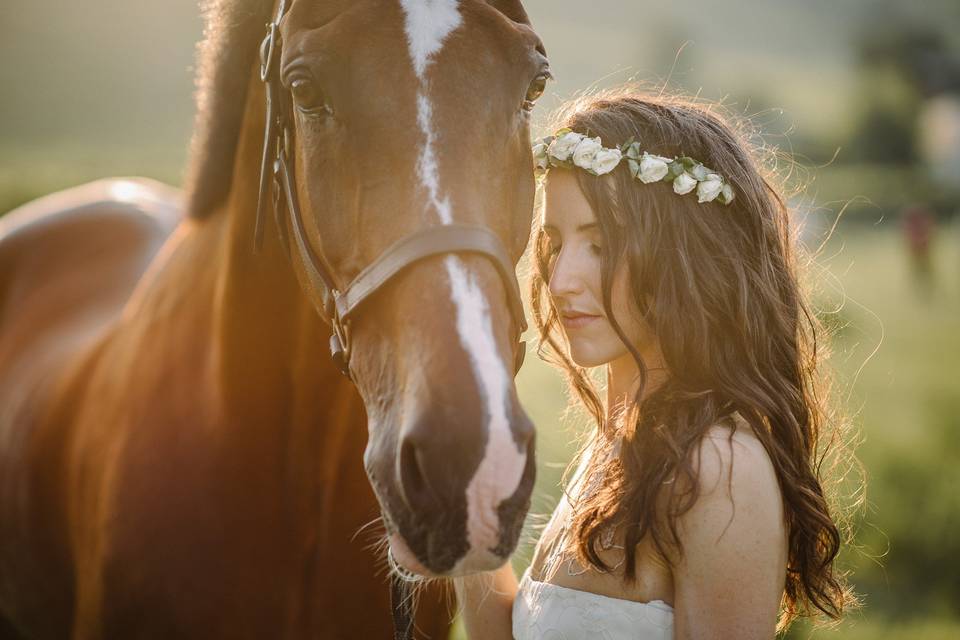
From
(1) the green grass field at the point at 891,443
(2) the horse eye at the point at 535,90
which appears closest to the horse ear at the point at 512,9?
(2) the horse eye at the point at 535,90

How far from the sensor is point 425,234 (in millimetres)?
1435

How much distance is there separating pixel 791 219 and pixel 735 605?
117cm

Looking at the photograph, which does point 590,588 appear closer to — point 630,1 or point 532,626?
point 532,626

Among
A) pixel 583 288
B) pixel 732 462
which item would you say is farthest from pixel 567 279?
pixel 732 462

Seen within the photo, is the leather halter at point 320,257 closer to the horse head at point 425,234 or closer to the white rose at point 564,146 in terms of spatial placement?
the horse head at point 425,234

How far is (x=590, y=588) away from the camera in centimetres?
196

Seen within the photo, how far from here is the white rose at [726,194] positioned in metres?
2.07

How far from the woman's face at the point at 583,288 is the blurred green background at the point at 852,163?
0.56 metres

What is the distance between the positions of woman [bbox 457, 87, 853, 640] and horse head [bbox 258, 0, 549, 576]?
1.32 feet

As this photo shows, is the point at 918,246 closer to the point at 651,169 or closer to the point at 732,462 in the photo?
the point at 651,169

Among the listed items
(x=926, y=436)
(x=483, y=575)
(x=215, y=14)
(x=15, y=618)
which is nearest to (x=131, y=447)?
(x=483, y=575)

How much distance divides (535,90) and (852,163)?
5161 centimetres

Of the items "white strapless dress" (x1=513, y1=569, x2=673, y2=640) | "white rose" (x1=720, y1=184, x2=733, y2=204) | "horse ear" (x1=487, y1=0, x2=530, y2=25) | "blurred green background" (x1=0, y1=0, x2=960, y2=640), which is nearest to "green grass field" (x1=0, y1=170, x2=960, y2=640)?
"blurred green background" (x1=0, y1=0, x2=960, y2=640)

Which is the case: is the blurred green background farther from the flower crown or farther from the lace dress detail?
the flower crown
